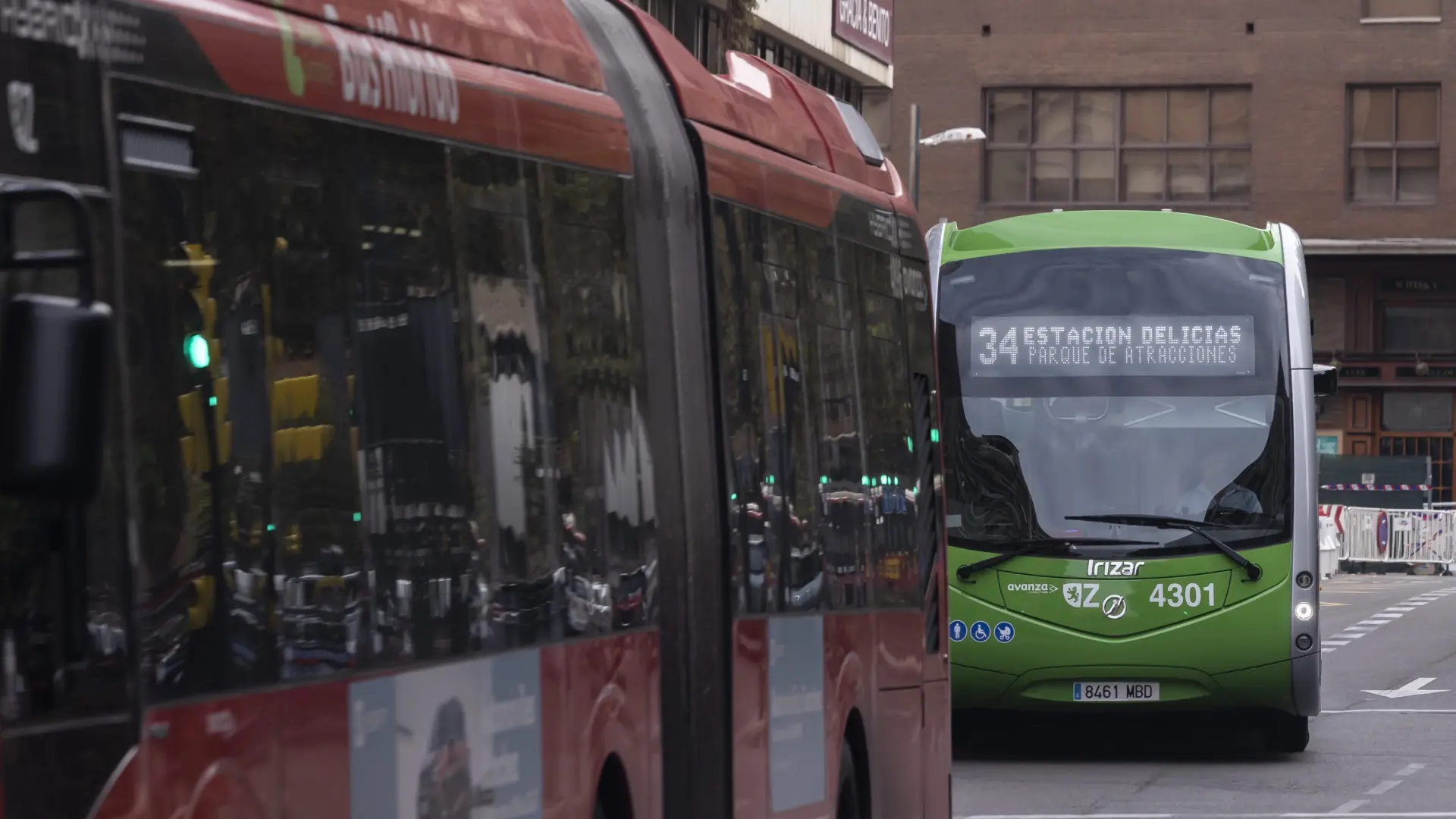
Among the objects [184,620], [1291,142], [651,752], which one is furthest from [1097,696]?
[1291,142]

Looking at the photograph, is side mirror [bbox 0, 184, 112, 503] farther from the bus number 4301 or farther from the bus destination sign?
the bus destination sign

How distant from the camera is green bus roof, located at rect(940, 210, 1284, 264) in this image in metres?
16.8

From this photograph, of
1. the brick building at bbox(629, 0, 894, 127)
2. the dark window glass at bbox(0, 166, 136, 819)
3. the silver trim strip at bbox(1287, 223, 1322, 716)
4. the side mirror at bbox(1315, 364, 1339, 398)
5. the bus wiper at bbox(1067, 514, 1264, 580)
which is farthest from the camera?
the brick building at bbox(629, 0, 894, 127)

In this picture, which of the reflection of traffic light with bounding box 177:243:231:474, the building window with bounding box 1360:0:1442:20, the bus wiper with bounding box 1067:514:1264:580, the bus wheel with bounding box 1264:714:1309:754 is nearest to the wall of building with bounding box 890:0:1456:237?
the building window with bounding box 1360:0:1442:20

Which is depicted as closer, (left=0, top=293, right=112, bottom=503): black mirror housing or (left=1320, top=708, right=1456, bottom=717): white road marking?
(left=0, top=293, right=112, bottom=503): black mirror housing

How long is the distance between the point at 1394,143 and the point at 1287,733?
4239cm

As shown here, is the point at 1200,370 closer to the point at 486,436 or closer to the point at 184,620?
the point at 486,436

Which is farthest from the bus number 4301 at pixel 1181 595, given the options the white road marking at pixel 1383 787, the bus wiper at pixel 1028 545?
the white road marking at pixel 1383 787

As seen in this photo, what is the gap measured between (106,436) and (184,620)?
410mm

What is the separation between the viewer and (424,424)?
584 centimetres

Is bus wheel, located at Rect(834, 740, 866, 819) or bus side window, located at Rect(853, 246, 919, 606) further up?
bus side window, located at Rect(853, 246, 919, 606)

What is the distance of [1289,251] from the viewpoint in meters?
16.7

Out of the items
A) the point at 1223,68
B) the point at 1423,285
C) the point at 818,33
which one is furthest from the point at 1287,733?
the point at 1223,68

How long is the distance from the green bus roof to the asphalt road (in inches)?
122
